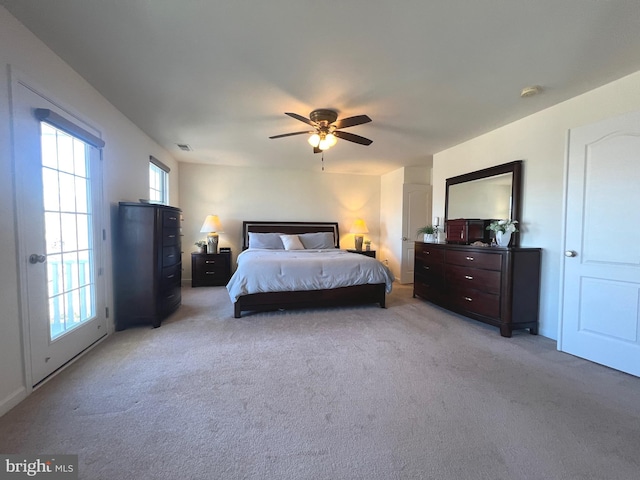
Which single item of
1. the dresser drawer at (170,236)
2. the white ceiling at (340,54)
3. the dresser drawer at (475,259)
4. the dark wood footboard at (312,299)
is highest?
the white ceiling at (340,54)

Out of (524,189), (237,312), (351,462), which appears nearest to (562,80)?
(524,189)

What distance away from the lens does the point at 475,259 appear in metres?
3.14

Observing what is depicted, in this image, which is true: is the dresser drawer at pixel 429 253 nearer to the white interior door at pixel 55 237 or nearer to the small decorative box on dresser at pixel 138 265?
the small decorative box on dresser at pixel 138 265

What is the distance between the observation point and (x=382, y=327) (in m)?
3.04

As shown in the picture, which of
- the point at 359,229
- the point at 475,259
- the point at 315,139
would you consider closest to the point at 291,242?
the point at 359,229

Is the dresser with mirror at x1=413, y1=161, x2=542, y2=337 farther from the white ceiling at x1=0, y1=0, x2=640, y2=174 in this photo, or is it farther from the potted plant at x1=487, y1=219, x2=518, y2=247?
the white ceiling at x1=0, y1=0, x2=640, y2=174

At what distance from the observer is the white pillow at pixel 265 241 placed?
5102 millimetres

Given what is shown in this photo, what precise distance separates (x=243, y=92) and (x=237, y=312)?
8.22 ft

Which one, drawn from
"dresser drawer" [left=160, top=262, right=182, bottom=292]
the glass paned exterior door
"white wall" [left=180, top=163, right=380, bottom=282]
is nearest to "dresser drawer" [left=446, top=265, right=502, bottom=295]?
"white wall" [left=180, top=163, right=380, bottom=282]

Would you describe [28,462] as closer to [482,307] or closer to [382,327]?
[382,327]

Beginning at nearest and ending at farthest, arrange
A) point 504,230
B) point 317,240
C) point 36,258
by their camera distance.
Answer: point 36,258 < point 504,230 < point 317,240

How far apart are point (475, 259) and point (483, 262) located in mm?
104

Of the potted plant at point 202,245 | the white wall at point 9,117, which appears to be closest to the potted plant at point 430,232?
the potted plant at point 202,245

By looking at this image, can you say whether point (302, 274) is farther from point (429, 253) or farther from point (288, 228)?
point (288, 228)
